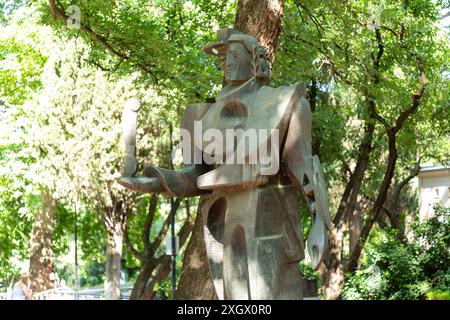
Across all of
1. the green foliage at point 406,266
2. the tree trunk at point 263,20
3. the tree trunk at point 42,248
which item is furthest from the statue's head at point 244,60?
the tree trunk at point 42,248

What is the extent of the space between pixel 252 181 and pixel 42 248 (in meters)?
20.6

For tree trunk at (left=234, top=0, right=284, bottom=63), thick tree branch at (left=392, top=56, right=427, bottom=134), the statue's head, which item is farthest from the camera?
thick tree branch at (left=392, top=56, right=427, bottom=134)

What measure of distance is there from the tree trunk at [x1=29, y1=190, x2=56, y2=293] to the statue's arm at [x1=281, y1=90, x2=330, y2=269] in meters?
19.9

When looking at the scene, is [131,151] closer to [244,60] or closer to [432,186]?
[244,60]

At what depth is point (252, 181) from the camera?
6801mm

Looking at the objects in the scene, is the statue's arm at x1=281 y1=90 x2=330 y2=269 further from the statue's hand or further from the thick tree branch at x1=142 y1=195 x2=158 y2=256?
the thick tree branch at x1=142 y1=195 x2=158 y2=256

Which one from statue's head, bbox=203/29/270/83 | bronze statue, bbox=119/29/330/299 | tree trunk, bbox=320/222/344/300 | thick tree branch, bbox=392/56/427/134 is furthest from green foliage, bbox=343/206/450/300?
statue's head, bbox=203/29/270/83

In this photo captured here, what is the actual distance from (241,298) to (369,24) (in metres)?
11.6

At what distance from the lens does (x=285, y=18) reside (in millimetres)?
16078

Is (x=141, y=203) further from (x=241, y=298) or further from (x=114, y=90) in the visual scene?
(x=241, y=298)

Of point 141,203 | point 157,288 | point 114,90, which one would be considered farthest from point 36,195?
point 157,288

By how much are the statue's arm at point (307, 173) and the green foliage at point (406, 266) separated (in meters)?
8.61

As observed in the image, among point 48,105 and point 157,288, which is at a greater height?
point 48,105

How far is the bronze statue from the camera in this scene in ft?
22.1
